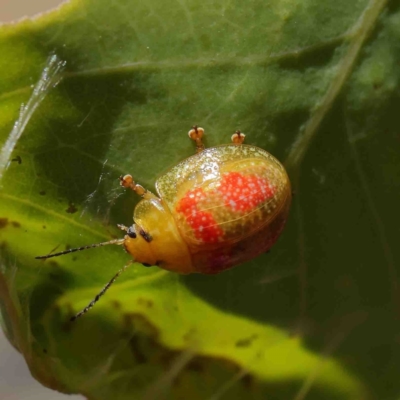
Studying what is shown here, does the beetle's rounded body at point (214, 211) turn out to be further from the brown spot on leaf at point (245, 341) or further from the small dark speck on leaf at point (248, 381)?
the small dark speck on leaf at point (248, 381)

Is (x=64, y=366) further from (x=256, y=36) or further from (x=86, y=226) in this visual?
(x=256, y=36)

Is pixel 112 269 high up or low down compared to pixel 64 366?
up

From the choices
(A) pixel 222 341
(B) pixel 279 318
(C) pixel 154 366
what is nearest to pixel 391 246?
(B) pixel 279 318

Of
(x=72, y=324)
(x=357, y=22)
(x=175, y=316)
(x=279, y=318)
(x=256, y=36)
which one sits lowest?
(x=279, y=318)

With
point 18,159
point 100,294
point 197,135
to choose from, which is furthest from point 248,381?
point 18,159

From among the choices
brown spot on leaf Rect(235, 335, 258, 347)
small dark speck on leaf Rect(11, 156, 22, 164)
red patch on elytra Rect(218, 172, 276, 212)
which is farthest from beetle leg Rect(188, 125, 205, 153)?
brown spot on leaf Rect(235, 335, 258, 347)

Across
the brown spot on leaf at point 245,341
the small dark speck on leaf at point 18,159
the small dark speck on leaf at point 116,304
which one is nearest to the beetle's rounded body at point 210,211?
the small dark speck on leaf at point 116,304
